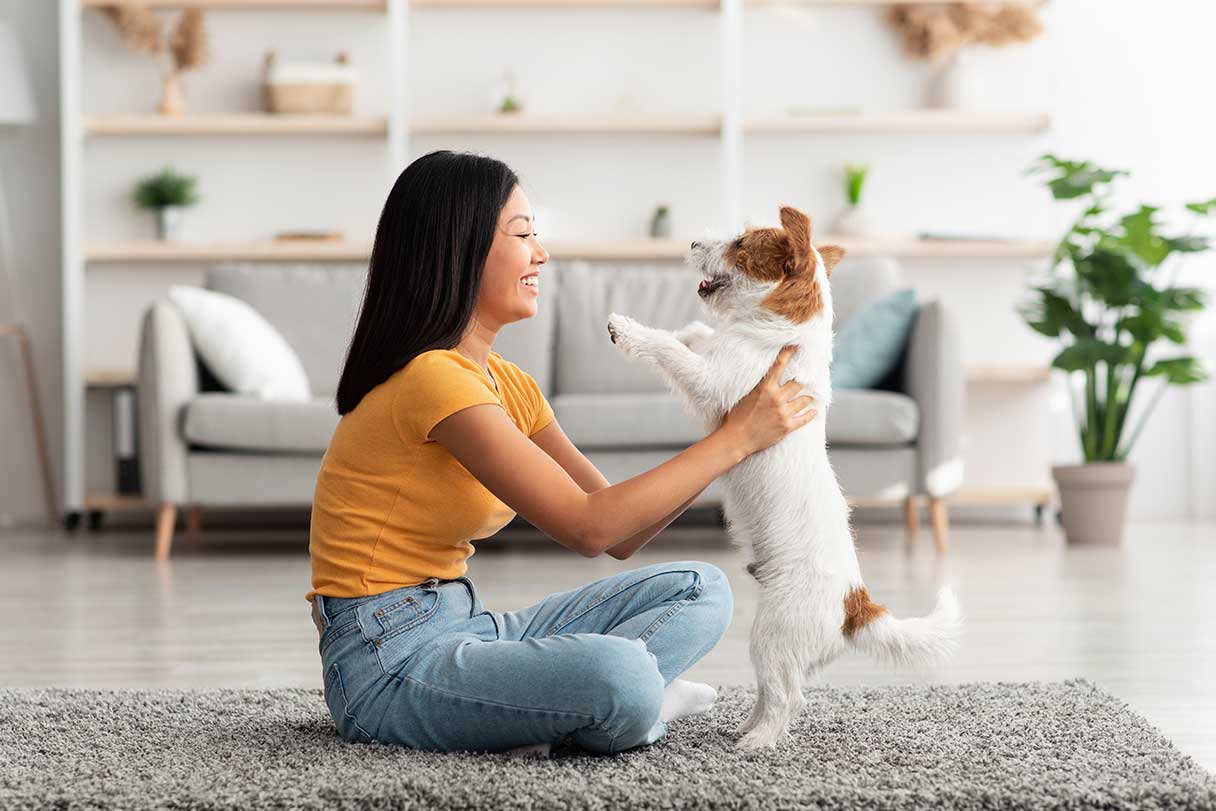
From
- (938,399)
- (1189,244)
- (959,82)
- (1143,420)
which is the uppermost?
(959,82)

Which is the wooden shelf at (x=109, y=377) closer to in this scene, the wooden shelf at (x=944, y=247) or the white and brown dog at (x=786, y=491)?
the wooden shelf at (x=944, y=247)

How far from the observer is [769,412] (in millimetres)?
1577

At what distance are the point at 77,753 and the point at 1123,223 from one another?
3.53 meters

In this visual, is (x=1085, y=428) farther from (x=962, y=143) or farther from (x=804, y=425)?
(x=804, y=425)

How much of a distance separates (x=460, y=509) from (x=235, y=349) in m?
2.73

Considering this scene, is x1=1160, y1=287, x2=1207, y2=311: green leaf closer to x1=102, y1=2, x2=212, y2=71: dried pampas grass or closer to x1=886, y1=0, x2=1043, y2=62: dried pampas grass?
x1=886, y1=0, x2=1043, y2=62: dried pampas grass

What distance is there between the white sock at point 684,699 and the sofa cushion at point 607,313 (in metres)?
2.69

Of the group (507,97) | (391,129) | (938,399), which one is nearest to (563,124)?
(507,97)

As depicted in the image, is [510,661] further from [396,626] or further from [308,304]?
[308,304]

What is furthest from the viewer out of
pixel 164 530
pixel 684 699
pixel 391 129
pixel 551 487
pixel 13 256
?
pixel 13 256

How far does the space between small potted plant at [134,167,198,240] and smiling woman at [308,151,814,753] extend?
12.3ft

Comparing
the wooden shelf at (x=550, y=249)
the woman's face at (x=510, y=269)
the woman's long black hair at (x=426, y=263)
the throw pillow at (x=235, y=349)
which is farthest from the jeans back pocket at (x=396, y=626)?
the wooden shelf at (x=550, y=249)

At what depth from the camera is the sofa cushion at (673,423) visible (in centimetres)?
396

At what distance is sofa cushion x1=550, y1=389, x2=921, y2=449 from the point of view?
3.96m
